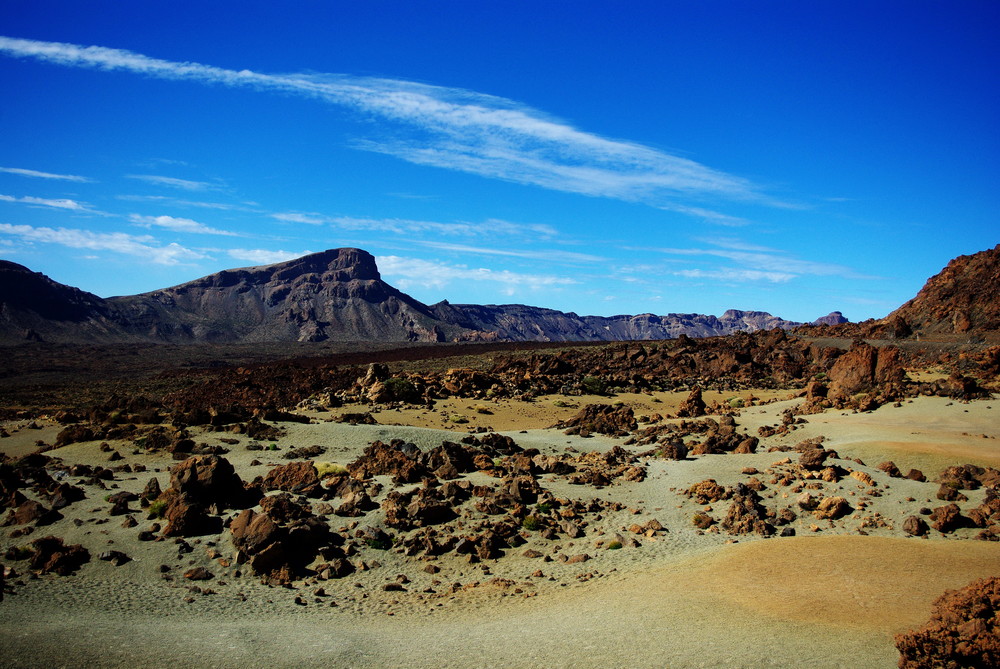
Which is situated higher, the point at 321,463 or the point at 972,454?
the point at 972,454

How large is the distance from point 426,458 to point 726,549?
9873 millimetres

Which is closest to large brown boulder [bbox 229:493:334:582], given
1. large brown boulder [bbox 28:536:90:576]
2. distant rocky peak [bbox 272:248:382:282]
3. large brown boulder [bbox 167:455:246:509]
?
large brown boulder [bbox 167:455:246:509]

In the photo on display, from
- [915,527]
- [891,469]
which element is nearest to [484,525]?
[915,527]

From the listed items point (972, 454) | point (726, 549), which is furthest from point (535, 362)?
point (726, 549)

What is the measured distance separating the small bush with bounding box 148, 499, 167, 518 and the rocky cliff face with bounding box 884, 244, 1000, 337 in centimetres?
5355

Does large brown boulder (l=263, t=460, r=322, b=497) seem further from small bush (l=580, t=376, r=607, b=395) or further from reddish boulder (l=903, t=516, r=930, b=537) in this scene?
small bush (l=580, t=376, r=607, b=395)

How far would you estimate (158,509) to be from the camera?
1561 centimetres

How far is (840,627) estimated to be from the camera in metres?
9.16

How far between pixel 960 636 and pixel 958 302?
5329 cm

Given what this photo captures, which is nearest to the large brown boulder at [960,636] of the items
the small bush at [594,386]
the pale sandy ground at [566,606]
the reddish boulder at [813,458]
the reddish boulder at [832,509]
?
the pale sandy ground at [566,606]

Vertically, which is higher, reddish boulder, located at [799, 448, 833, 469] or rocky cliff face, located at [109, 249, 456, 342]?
rocky cliff face, located at [109, 249, 456, 342]

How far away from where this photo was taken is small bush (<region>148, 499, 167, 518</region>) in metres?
15.5

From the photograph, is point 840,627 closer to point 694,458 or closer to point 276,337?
point 694,458

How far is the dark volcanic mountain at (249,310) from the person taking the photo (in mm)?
120938
